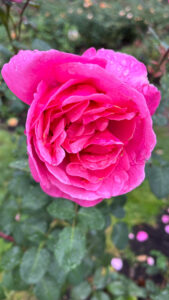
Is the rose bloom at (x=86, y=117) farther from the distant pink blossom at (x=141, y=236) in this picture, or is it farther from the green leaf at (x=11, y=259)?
the distant pink blossom at (x=141, y=236)

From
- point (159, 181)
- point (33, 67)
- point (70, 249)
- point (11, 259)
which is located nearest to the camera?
point (33, 67)

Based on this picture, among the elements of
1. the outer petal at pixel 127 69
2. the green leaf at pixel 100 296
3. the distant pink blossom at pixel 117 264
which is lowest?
the distant pink blossom at pixel 117 264

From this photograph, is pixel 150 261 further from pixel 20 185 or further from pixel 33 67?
pixel 33 67

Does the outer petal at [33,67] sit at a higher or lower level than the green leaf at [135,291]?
higher

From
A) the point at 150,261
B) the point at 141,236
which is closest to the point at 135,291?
the point at 150,261

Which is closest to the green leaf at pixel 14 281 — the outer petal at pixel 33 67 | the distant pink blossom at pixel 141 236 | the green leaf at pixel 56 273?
the green leaf at pixel 56 273

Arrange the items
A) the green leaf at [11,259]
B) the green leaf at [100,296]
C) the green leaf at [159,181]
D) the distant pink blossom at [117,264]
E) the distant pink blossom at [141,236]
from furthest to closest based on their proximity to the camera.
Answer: the distant pink blossom at [141,236] < the distant pink blossom at [117,264] < the green leaf at [100,296] < the green leaf at [11,259] < the green leaf at [159,181]

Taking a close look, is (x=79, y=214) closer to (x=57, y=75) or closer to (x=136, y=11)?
(x=57, y=75)
